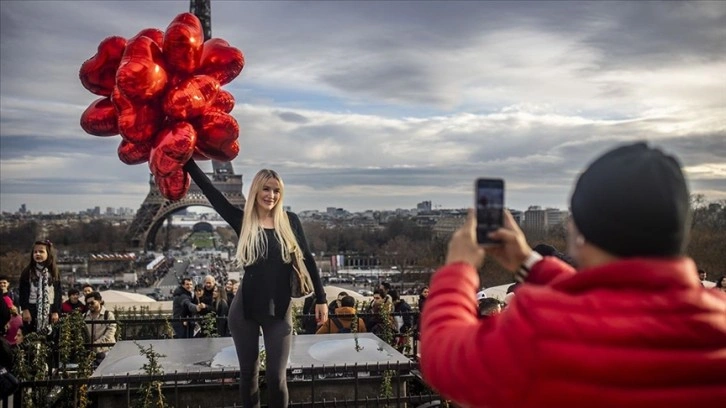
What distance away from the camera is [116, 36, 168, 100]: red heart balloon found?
11.7ft

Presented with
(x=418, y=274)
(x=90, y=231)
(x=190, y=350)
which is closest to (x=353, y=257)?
(x=418, y=274)

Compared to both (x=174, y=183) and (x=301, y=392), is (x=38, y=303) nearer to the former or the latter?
(x=301, y=392)

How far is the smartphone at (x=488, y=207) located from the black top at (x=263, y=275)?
2.32m

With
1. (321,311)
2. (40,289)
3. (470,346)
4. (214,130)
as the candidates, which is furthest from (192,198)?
(470,346)

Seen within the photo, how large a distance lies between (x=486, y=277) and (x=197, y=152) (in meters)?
33.9

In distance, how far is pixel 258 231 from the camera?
12.4 feet

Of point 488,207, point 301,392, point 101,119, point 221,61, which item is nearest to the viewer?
point 488,207

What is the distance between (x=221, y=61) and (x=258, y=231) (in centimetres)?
116

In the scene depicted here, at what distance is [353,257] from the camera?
82812mm

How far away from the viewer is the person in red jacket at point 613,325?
1223mm

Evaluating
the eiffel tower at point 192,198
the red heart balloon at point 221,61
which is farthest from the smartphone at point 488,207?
the eiffel tower at point 192,198

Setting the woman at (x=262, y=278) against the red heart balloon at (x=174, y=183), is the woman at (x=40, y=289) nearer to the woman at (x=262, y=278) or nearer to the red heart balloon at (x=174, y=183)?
the red heart balloon at (x=174, y=183)

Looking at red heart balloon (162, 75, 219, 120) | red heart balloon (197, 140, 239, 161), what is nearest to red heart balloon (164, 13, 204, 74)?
red heart balloon (162, 75, 219, 120)

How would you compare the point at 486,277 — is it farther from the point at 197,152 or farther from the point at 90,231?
the point at 90,231
